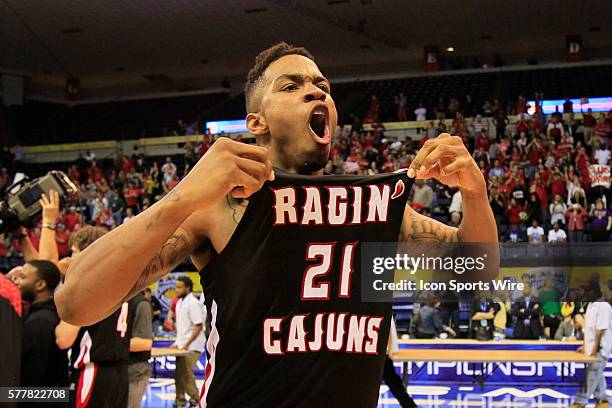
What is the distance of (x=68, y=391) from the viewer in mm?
4672

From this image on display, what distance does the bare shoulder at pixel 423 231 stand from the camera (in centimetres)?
217

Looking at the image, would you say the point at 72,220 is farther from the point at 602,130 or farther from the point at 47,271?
the point at 47,271

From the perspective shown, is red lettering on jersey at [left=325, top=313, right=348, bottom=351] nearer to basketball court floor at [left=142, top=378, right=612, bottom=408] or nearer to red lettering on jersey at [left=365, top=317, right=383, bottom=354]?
red lettering on jersey at [left=365, top=317, right=383, bottom=354]

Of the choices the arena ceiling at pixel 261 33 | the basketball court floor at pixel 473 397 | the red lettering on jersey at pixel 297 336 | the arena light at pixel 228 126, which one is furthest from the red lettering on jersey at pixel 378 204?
the arena light at pixel 228 126

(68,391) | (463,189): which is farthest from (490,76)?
(463,189)

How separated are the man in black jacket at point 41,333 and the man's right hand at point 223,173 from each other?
3.32 m

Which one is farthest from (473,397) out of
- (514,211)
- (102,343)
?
(102,343)

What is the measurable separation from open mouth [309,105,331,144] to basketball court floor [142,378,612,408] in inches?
310

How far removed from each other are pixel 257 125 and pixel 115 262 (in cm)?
67

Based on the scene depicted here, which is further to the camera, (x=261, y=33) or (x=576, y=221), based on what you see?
(x=261, y=33)

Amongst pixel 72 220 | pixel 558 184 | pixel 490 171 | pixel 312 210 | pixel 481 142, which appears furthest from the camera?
pixel 72 220

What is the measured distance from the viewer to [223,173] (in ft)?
5.37

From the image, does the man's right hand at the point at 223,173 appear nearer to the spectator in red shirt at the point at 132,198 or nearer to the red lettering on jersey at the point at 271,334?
the red lettering on jersey at the point at 271,334

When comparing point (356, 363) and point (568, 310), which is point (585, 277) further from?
point (356, 363)
